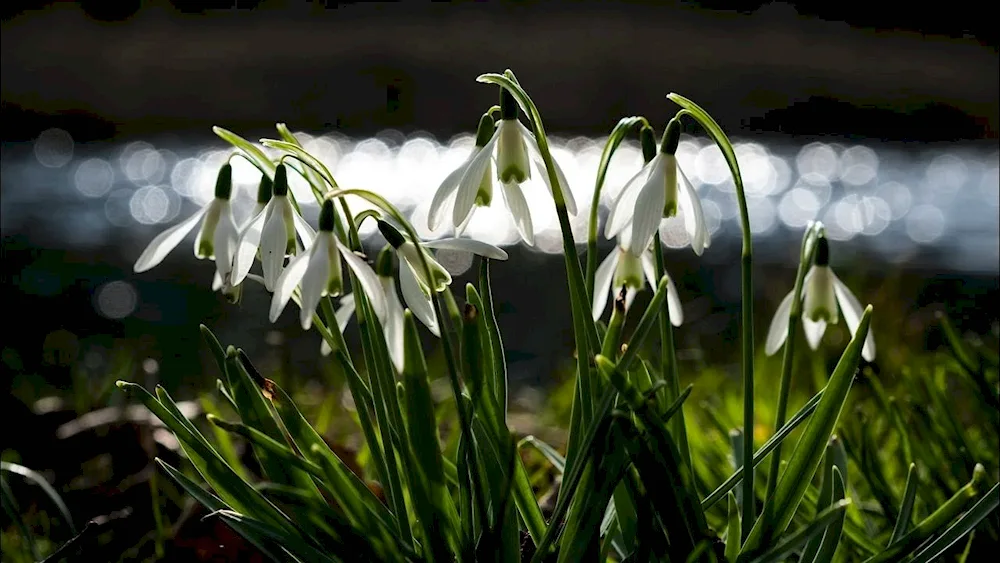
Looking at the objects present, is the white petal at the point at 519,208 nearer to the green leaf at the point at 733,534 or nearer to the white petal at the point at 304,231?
the white petal at the point at 304,231

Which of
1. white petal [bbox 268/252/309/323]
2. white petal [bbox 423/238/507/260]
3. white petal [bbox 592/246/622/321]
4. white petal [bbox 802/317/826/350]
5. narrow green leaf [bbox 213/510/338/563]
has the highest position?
white petal [bbox 423/238/507/260]

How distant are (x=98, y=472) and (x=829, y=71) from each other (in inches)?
355

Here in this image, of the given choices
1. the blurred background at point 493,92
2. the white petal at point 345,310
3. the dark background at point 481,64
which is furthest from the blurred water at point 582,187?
the white petal at point 345,310

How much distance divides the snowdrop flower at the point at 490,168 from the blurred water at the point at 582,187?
374 cm

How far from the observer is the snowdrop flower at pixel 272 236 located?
0.73 metres

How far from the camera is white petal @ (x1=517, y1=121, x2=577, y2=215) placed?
75 centimetres

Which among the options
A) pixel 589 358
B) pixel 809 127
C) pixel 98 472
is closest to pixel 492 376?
pixel 589 358

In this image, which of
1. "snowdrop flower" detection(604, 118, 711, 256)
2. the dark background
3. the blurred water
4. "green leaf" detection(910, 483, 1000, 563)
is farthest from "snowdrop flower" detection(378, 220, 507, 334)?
the dark background

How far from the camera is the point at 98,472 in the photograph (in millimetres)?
Answer: 1423

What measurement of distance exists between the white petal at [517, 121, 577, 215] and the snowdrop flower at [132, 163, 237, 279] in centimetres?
21

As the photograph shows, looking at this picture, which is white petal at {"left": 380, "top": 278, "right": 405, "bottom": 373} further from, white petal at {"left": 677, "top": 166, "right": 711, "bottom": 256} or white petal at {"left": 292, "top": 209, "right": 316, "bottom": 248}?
white petal at {"left": 677, "top": 166, "right": 711, "bottom": 256}

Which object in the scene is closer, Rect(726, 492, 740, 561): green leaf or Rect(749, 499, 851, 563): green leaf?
Rect(749, 499, 851, 563): green leaf

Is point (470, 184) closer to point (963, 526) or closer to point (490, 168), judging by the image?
point (490, 168)

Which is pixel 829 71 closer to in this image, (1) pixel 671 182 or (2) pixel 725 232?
(2) pixel 725 232
